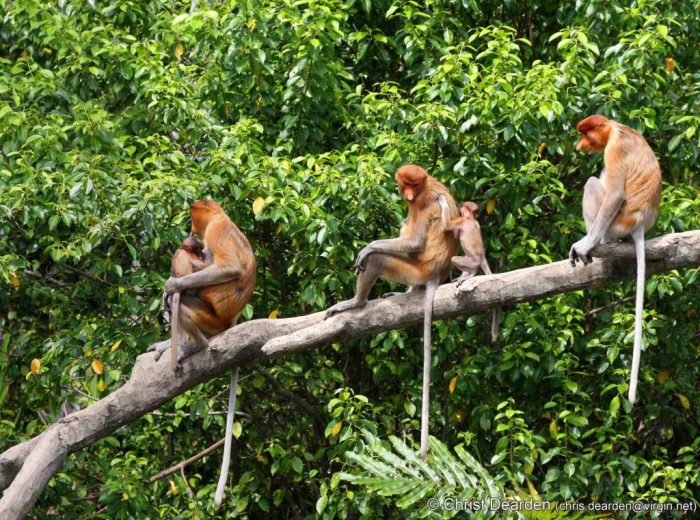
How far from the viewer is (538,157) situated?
646cm

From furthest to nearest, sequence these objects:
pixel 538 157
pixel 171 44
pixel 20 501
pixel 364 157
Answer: pixel 171 44, pixel 538 157, pixel 364 157, pixel 20 501

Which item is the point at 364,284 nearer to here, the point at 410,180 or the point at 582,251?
the point at 410,180

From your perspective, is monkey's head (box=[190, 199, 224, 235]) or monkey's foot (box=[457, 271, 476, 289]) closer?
monkey's foot (box=[457, 271, 476, 289])

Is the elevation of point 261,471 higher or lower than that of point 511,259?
lower

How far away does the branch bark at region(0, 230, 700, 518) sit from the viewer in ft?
15.4

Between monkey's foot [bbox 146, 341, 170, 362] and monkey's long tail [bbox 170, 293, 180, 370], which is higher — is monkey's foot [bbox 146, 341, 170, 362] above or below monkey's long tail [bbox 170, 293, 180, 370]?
below

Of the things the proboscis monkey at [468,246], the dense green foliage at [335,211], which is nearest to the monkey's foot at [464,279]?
the proboscis monkey at [468,246]

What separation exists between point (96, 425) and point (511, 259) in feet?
7.07

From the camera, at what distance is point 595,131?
4980 mm

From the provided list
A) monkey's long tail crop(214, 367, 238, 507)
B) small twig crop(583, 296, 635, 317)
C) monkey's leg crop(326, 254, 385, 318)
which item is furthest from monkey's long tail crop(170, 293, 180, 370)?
small twig crop(583, 296, 635, 317)

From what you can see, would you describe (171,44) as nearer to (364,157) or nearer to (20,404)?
(364,157)

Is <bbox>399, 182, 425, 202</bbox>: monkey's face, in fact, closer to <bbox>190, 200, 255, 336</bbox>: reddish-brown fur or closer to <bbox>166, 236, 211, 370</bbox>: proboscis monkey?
<bbox>190, 200, 255, 336</bbox>: reddish-brown fur

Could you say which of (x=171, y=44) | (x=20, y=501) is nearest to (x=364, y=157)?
(x=171, y=44)

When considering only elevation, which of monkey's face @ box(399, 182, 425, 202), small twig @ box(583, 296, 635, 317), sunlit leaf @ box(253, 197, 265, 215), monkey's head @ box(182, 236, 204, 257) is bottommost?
small twig @ box(583, 296, 635, 317)
